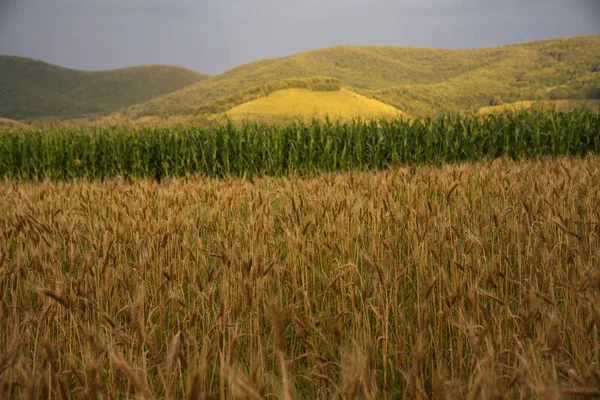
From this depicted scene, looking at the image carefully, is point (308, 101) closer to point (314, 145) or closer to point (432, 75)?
point (314, 145)

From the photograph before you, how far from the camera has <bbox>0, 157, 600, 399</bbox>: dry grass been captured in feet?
4.10

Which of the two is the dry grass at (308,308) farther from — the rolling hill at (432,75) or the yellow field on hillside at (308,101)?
the rolling hill at (432,75)

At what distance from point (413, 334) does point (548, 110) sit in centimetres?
1329

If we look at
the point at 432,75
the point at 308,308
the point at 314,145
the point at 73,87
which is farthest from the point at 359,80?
the point at 308,308

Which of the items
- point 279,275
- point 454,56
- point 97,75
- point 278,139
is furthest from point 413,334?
point 97,75

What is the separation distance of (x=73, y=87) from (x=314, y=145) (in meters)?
178

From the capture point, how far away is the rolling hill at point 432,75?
95688 millimetres

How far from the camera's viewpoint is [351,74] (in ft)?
432

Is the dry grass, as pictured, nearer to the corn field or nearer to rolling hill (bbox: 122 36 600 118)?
the corn field

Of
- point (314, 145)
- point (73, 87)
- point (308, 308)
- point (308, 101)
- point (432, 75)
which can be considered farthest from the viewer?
point (73, 87)

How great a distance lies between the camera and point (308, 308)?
1831mm

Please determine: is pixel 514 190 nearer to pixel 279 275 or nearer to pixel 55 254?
pixel 279 275

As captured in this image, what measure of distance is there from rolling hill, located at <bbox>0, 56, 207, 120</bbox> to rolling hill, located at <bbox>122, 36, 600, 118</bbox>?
41.6m

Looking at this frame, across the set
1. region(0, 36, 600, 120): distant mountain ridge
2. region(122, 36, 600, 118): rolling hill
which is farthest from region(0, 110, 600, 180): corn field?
region(122, 36, 600, 118): rolling hill
